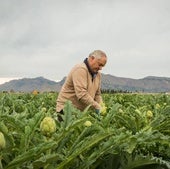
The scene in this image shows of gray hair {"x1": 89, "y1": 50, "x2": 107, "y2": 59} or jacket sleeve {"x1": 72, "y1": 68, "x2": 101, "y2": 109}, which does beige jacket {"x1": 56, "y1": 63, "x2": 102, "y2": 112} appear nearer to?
jacket sleeve {"x1": 72, "y1": 68, "x2": 101, "y2": 109}

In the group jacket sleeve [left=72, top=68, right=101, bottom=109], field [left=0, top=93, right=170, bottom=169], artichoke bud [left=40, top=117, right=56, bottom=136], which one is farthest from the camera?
jacket sleeve [left=72, top=68, right=101, bottom=109]

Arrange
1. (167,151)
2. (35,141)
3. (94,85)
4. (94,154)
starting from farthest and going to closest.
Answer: (94,85) < (167,151) < (35,141) < (94,154)

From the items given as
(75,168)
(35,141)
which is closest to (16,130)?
(35,141)

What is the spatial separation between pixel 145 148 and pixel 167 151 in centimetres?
17

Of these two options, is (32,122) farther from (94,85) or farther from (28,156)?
(94,85)

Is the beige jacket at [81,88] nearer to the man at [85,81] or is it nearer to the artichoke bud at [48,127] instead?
the man at [85,81]

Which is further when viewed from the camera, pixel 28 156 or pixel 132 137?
pixel 132 137

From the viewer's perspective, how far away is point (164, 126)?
3.02 m

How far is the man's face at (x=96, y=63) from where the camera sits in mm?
6629

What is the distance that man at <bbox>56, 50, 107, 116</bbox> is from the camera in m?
6.56

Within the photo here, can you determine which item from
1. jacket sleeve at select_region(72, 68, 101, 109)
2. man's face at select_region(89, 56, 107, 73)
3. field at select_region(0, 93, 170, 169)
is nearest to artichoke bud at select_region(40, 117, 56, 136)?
field at select_region(0, 93, 170, 169)

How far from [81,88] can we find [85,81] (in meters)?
0.13

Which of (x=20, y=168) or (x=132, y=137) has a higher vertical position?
(x=132, y=137)

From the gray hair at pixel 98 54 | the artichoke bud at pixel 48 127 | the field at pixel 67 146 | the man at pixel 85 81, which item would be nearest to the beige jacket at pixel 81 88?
the man at pixel 85 81
